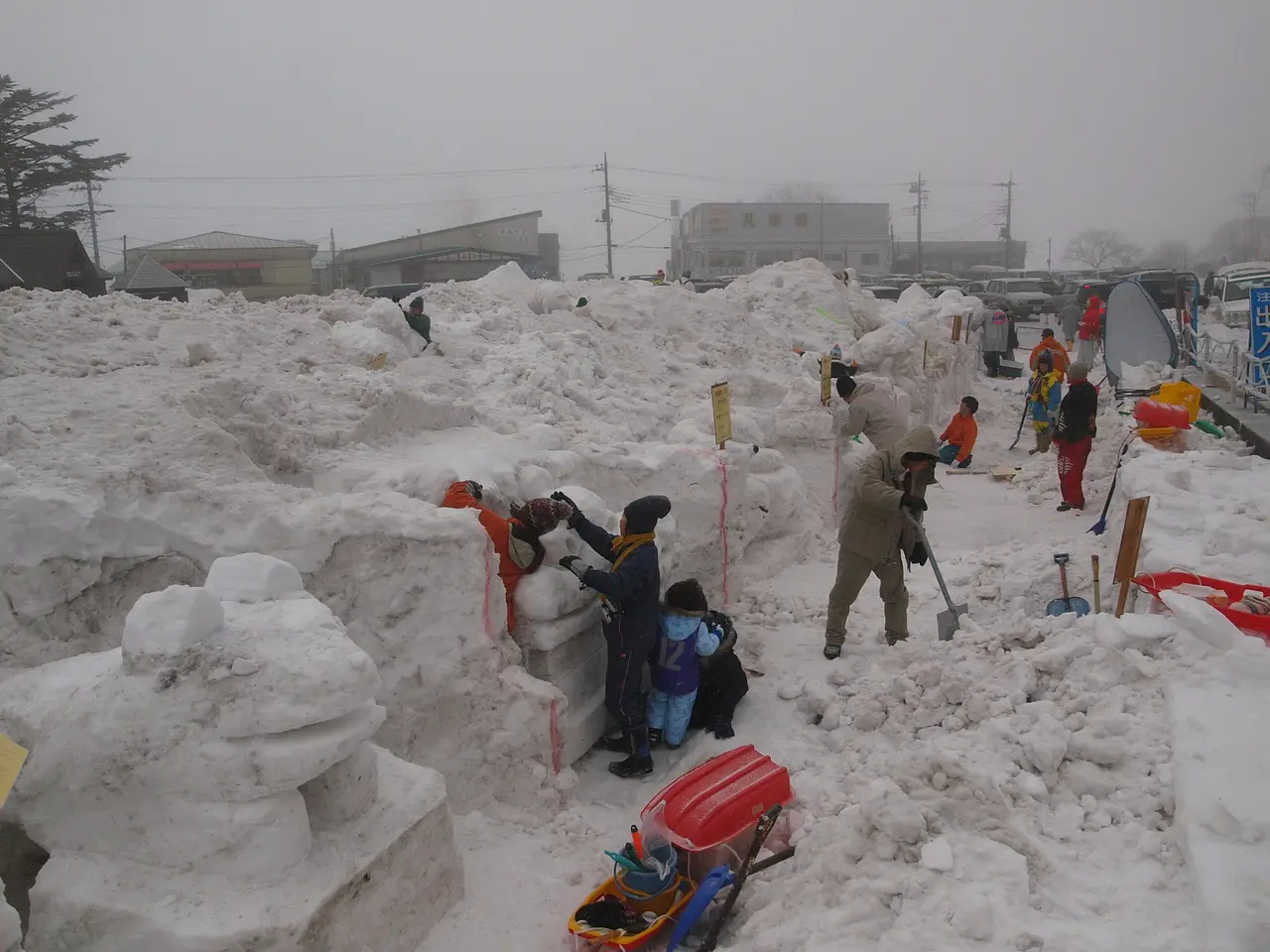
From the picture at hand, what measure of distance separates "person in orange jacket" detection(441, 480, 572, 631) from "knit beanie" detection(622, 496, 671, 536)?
0.34 meters

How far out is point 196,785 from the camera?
2691mm

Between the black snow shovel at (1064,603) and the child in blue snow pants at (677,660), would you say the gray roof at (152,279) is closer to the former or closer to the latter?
the child in blue snow pants at (677,660)

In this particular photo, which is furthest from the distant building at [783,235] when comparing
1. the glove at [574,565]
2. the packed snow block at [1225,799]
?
the packed snow block at [1225,799]

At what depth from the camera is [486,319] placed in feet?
30.1

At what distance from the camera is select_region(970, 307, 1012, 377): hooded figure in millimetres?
18375

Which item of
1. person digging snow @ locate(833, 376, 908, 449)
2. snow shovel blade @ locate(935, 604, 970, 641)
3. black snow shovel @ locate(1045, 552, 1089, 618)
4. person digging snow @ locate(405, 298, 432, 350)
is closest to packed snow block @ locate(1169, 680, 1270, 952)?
black snow shovel @ locate(1045, 552, 1089, 618)

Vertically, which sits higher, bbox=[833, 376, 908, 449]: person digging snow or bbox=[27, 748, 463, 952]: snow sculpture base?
bbox=[833, 376, 908, 449]: person digging snow

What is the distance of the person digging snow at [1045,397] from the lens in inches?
447

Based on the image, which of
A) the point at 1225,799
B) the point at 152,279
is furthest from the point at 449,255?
the point at 1225,799

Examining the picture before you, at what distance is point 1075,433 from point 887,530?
173 inches

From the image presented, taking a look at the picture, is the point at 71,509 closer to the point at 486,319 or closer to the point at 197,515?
the point at 197,515

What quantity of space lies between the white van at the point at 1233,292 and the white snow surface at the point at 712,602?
11586 millimetres

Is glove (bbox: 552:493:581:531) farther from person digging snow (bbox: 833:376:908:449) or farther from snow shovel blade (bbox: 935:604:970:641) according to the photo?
person digging snow (bbox: 833:376:908:449)

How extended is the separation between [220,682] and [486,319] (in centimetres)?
684
